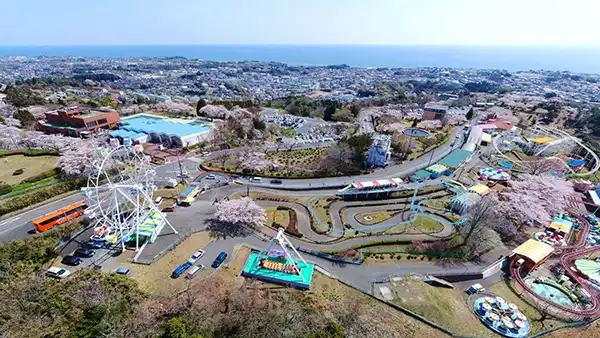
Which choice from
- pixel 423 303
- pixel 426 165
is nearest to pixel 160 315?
pixel 423 303

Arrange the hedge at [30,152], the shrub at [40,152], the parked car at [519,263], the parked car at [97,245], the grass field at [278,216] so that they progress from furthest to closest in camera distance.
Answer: the shrub at [40,152], the hedge at [30,152], the grass field at [278,216], the parked car at [519,263], the parked car at [97,245]

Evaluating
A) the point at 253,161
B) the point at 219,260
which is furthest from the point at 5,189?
the point at 253,161

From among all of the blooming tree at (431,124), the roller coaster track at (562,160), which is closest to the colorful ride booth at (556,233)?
the roller coaster track at (562,160)

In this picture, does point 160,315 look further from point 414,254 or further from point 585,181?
point 585,181

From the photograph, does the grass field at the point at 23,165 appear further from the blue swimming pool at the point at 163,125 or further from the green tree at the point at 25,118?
the green tree at the point at 25,118

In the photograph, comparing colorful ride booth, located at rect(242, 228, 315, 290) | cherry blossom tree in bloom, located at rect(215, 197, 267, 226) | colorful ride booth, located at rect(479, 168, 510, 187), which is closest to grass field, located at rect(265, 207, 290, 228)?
cherry blossom tree in bloom, located at rect(215, 197, 267, 226)

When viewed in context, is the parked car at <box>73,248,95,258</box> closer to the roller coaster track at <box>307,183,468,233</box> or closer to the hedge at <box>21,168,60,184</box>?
the hedge at <box>21,168,60,184</box>

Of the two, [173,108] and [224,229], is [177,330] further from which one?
[173,108]
